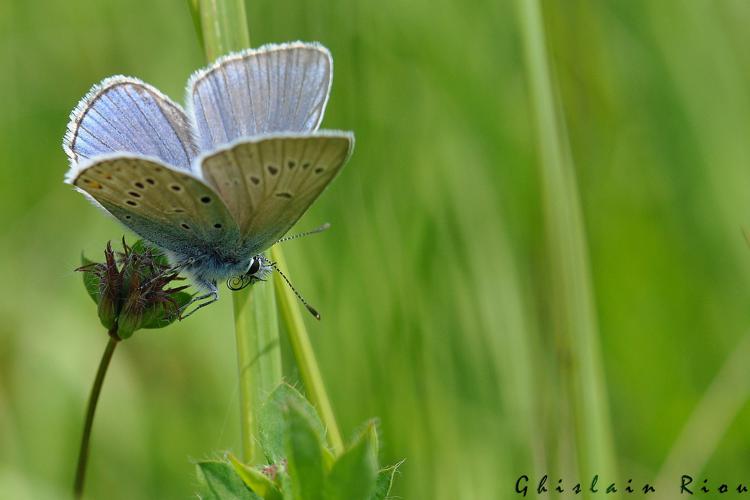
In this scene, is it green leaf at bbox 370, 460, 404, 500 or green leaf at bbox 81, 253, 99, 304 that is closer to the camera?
green leaf at bbox 370, 460, 404, 500

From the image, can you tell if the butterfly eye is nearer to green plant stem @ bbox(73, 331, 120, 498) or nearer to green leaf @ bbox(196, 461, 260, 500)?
green plant stem @ bbox(73, 331, 120, 498)

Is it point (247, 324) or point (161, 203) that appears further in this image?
point (161, 203)

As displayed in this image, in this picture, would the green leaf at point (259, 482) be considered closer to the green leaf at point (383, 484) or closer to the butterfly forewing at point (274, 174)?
the green leaf at point (383, 484)

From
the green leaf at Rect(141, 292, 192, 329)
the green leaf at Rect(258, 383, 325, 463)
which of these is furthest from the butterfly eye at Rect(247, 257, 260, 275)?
the green leaf at Rect(258, 383, 325, 463)

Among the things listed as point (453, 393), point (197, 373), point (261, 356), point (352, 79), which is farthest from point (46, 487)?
point (352, 79)

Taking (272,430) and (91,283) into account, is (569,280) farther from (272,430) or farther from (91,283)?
(91,283)

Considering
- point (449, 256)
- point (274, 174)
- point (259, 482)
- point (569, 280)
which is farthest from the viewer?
point (449, 256)

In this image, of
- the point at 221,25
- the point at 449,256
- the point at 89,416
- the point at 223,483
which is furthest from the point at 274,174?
the point at 449,256

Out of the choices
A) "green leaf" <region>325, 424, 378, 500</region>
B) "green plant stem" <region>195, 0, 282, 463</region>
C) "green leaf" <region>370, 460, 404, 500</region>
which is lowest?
"green leaf" <region>370, 460, 404, 500</region>
